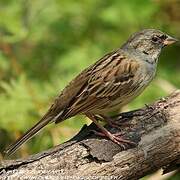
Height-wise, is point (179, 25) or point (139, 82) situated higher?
point (179, 25)

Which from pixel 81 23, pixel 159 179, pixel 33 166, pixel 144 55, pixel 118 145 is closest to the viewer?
pixel 33 166

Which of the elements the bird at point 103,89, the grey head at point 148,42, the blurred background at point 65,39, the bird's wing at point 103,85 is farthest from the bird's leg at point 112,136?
the blurred background at point 65,39

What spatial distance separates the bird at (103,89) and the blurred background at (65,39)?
2.90 feet

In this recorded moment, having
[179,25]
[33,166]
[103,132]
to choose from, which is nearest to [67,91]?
[103,132]

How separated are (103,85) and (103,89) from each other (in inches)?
1.5

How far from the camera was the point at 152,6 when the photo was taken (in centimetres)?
625

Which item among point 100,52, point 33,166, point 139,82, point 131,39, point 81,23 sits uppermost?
point 81,23

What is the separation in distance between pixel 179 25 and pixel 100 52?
823 millimetres

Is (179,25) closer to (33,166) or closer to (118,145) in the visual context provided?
(118,145)

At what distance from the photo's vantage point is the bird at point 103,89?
433cm

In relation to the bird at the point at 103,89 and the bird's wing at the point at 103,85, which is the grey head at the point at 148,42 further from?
the bird's wing at the point at 103,85

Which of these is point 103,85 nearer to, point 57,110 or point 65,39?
point 57,110

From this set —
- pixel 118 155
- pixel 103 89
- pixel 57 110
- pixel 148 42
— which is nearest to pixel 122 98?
pixel 103 89

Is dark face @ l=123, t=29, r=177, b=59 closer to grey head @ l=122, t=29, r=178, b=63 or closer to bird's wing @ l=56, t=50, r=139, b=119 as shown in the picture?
grey head @ l=122, t=29, r=178, b=63
